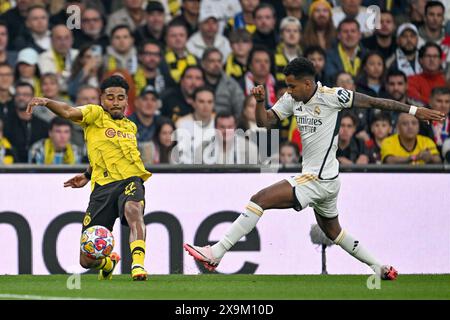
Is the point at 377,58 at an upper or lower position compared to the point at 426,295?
upper

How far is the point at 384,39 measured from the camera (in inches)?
724

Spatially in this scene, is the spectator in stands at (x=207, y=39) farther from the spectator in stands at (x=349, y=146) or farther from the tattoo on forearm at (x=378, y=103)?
the tattoo on forearm at (x=378, y=103)

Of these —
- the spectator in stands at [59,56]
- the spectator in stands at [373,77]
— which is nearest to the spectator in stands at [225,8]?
the spectator in stands at [373,77]

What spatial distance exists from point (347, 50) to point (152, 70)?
290 cm

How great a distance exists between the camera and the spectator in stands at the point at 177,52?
17969 mm

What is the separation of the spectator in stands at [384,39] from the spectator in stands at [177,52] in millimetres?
2673

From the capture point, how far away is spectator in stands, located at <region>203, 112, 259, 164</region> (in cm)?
1608

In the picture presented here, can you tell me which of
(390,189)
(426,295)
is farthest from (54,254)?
(426,295)

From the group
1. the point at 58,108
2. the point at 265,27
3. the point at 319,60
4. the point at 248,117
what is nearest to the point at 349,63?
the point at 319,60

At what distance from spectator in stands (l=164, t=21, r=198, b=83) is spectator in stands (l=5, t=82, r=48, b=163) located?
212cm

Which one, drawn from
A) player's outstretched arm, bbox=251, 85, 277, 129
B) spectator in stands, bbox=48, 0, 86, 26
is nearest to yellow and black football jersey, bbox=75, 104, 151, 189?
player's outstretched arm, bbox=251, 85, 277, 129
